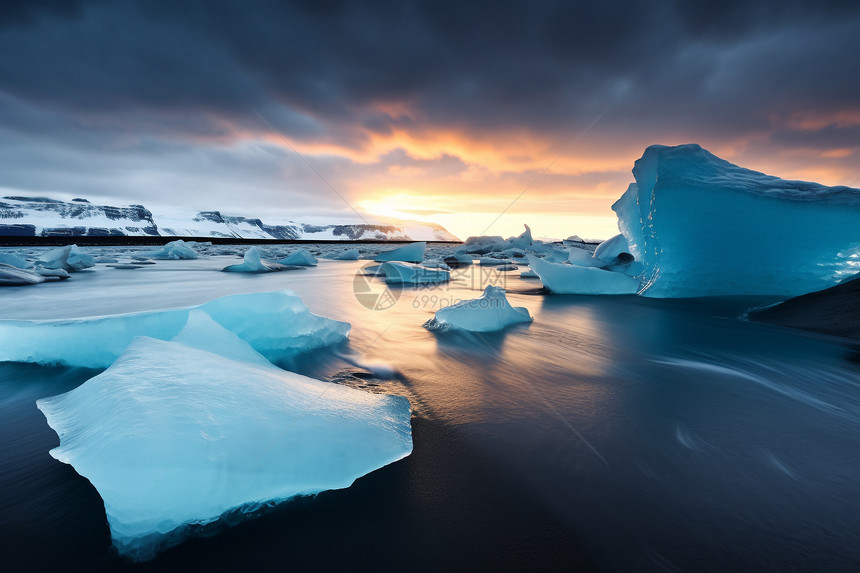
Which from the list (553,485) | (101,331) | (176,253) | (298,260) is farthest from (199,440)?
(176,253)

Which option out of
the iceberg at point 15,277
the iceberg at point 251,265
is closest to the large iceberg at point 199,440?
the iceberg at point 15,277

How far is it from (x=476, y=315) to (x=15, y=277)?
10.3 metres

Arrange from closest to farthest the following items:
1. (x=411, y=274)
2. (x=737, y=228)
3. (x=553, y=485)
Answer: (x=553, y=485), (x=737, y=228), (x=411, y=274)

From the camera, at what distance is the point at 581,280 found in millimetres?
7418

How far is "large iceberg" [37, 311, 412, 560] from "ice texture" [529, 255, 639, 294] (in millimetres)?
6261

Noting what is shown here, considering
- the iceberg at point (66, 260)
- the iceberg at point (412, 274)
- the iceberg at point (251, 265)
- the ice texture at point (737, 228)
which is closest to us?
the ice texture at point (737, 228)

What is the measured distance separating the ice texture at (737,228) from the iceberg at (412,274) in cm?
505

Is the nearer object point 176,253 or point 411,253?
point 411,253

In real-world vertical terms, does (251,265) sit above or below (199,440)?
below

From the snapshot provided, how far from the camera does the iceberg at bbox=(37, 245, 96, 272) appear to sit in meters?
10.5

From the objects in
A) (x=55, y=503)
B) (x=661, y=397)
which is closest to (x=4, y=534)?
(x=55, y=503)

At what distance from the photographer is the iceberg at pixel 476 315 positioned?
4102 mm

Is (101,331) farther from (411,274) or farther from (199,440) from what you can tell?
(411,274)

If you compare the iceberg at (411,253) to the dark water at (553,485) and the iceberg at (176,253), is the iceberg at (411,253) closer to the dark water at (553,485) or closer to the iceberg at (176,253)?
the dark water at (553,485)
